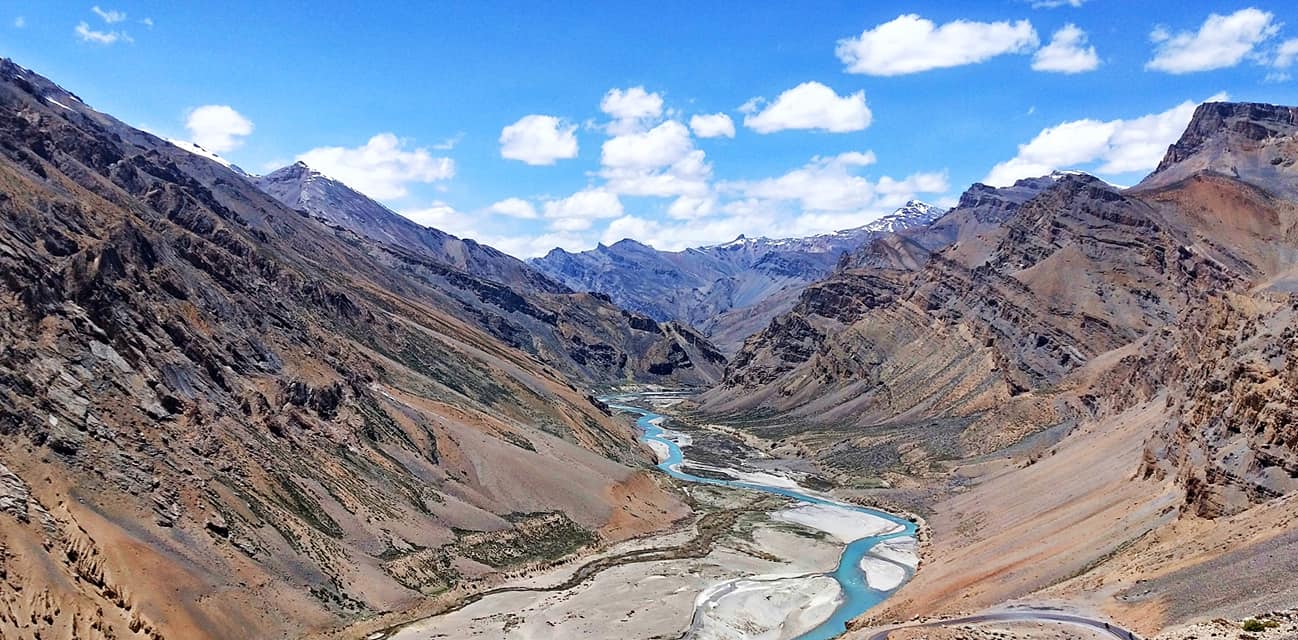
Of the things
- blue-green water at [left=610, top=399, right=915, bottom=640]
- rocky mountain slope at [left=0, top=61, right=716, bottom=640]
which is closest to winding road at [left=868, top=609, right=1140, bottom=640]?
blue-green water at [left=610, top=399, right=915, bottom=640]

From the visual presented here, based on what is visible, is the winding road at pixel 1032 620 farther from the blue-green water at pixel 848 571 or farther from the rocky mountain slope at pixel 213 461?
the rocky mountain slope at pixel 213 461

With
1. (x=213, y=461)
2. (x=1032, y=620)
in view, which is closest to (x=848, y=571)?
(x=1032, y=620)

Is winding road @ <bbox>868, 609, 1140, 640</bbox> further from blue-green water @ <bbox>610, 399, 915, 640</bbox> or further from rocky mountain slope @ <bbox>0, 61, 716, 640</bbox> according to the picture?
rocky mountain slope @ <bbox>0, 61, 716, 640</bbox>

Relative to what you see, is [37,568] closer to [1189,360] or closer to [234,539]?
[234,539]

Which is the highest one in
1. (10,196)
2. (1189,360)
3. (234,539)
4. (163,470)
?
(10,196)

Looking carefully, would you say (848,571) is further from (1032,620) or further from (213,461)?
(213,461)

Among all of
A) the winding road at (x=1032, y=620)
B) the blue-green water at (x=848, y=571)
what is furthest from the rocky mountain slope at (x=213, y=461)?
the winding road at (x=1032, y=620)

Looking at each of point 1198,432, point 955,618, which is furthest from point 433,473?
point 1198,432
